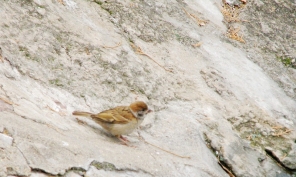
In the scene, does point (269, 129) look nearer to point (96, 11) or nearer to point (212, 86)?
point (212, 86)

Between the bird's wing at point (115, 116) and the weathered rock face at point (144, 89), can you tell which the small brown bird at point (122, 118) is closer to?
the bird's wing at point (115, 116)

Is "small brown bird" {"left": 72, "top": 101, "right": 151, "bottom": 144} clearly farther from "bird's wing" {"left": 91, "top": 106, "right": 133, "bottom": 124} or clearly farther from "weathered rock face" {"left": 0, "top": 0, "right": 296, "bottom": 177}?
"weathered rock face" {"left": 0, "top": 0, "right": 296, "bottom": 177}

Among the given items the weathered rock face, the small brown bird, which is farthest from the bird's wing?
the weathered rock face

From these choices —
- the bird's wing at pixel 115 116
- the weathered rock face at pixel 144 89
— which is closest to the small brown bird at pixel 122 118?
the bird's wing at pixel 115 116

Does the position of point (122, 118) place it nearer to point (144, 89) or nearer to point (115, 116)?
point (115, 116)

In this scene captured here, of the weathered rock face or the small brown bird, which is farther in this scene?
the small brown bird

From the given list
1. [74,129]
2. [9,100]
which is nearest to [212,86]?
[74,129]
